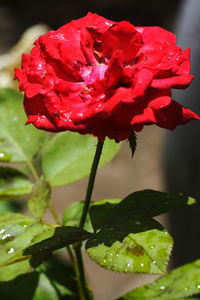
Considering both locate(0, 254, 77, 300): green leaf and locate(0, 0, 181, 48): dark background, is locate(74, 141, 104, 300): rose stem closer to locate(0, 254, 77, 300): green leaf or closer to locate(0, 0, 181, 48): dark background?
locate(0, 254, 77, 300): green leaf

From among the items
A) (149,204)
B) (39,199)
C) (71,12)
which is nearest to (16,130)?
(39,199)

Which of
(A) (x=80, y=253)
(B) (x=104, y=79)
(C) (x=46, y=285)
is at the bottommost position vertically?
(C) (x=46, y=285)

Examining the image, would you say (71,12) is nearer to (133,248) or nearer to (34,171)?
(34,171)

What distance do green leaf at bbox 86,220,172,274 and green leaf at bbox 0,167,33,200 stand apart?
8.0 inches

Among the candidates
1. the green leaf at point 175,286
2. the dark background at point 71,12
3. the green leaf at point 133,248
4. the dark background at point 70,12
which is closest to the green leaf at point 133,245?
the green leaf at point 133,248

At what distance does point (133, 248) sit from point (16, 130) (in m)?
0.30

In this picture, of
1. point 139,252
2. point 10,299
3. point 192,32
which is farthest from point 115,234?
point 192,32

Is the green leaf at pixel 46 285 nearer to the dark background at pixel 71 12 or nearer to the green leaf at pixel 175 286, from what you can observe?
Result: the green leaf at pixel 175 286

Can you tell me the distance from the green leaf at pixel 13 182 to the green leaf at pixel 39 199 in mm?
58

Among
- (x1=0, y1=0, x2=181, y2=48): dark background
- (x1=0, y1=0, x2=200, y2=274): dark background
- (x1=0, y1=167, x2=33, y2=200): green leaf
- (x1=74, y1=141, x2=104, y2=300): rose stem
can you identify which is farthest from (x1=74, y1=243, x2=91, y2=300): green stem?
(x1=0, y1=0, x2=181, y2=48): dark background

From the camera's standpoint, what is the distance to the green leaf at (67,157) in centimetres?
76

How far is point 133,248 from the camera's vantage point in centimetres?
54

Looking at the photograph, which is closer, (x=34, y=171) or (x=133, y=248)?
(x=133, y=248)

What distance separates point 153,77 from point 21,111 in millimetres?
316
